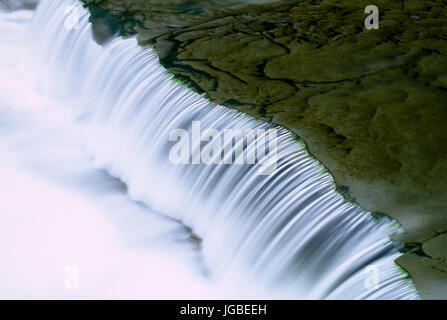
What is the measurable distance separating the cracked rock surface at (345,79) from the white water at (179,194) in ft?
0.36

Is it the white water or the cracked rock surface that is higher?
the cracked rock surface

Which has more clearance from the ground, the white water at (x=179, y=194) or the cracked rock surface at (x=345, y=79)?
the cracked rock surface at (x=345, y=79)

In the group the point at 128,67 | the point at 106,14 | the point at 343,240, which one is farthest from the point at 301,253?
the point at 106,14

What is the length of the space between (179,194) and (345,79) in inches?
41.7

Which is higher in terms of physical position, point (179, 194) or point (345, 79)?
point (345, 79)

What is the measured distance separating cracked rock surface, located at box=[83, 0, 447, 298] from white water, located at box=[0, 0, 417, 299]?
0.11 m

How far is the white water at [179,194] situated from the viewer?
2852 mm

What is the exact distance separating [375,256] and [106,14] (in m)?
3.21

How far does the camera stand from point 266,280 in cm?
306

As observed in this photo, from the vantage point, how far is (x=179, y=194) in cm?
379

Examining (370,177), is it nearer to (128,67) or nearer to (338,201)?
(338,201)

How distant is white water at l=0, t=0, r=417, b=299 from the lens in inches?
112

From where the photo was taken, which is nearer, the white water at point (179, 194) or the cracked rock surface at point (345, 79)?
the white water at point (179, 194)

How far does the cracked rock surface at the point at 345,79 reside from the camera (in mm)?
2961
